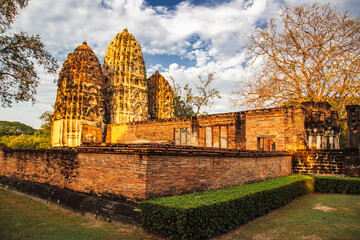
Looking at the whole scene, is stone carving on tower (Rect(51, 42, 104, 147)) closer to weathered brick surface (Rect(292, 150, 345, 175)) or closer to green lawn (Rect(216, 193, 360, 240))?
weathered brick surface (Rect(292, 150, 345, 175))

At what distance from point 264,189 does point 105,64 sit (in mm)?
27263

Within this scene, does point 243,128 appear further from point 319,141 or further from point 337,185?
point 337,185

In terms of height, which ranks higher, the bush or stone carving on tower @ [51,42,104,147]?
stone carving on tower @ [51,42,104,147]

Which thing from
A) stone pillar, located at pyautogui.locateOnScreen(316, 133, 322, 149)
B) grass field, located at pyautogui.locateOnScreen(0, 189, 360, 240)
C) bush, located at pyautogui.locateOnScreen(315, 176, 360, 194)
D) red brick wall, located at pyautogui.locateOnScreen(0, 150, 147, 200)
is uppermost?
stone pillar, located at pyautogui.locateOnScreen(316, 133, 322, 149)

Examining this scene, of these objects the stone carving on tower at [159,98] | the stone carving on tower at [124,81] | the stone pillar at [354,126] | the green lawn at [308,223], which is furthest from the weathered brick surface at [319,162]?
the stone carving on tower at [159,98]

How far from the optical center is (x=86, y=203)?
627 centimetres

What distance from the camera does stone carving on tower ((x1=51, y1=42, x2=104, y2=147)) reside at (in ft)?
68.7

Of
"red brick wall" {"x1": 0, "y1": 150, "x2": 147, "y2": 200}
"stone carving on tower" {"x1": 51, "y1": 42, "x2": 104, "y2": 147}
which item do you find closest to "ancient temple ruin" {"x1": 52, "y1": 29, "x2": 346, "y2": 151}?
"stone carving on tower" {"x1": 51, "y1": 42, "x2": 104, "y2": 147}

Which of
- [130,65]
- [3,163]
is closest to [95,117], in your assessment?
[130,65]

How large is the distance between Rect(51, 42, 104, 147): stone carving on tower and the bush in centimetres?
1704

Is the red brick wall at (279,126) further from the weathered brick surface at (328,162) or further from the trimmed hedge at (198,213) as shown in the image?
the trimmed hedge at (198,213)

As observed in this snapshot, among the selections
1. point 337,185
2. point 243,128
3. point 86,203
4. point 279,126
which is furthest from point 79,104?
point 337,185

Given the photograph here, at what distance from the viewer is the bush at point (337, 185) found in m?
9.83

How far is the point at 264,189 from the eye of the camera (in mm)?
6820
